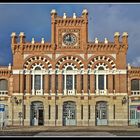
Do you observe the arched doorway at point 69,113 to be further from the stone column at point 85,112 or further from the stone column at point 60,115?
the stone column at point 85,112

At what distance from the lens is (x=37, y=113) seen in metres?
48.8

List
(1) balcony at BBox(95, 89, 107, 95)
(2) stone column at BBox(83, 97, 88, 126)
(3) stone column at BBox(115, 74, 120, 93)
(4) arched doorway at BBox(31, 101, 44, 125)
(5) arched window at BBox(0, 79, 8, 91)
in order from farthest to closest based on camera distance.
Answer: (5) arched window at BBox(0, 79, 8, 91) < (1) balcony at BBox(95, 89, 107, 95) < (3) stone column at BBox(115, 74, 120, 93) < (4) arched doorway at BBox(31, 101, 44, 125) < (2) stone column at BBox(83, 97, 88, 126)

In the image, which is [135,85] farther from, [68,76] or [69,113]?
[69,113]

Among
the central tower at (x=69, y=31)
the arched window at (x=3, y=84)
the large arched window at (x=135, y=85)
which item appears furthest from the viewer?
the arched window at (x=3, y=84)

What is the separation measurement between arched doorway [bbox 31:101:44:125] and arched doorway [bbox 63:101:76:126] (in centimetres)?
299

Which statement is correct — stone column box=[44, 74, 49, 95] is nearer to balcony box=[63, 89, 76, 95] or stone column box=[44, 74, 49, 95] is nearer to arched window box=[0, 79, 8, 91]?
balcony box=[63, 89, 76, 95]

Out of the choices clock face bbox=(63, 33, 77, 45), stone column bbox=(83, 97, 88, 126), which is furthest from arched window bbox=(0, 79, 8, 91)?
stone column bbox=(83, 97, 88, 126)

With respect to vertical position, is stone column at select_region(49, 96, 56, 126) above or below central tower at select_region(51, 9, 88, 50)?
below

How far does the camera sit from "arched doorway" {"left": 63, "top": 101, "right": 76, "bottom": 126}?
4850 cm

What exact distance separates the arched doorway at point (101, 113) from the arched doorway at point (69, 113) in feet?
9.81

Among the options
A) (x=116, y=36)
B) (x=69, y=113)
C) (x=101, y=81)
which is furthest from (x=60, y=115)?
(x=116, y=36)

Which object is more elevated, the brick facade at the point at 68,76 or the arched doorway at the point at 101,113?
the brick facade at the point at 68,76

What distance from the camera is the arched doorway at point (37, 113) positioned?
160 feet

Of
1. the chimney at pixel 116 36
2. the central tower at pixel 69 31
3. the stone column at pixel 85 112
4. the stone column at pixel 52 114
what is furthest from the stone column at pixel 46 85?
the chimney at pixel 116 36
